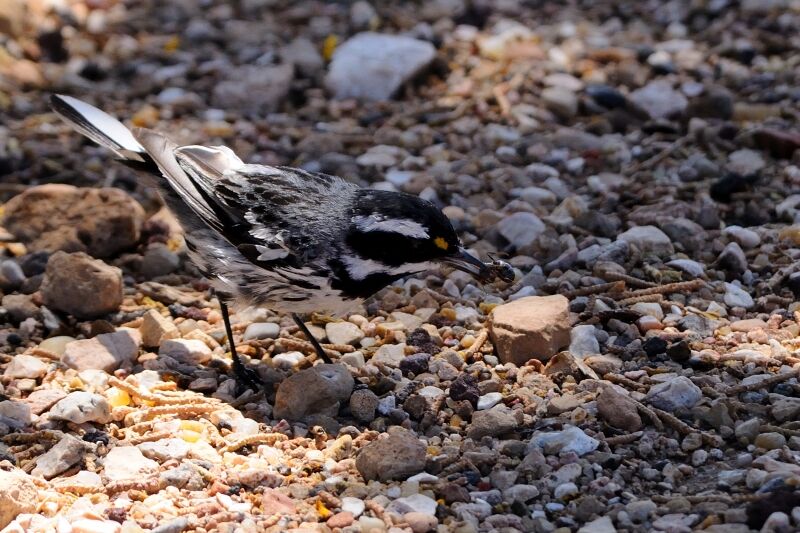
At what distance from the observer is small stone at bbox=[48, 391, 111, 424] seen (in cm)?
518

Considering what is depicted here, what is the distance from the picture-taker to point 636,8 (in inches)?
396

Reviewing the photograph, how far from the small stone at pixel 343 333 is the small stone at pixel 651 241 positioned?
5.33 ft

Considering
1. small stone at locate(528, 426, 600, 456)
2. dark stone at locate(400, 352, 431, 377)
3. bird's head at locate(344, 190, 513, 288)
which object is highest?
bird's head at locate(344, 190, 513, 288)

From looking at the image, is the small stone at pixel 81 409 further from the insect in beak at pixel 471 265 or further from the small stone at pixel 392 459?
the insect in beak at pixel 471 265

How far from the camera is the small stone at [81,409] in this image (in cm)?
518

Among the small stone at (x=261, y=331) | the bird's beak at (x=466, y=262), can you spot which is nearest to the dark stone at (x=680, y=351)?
the bird's beak at (x=466, y=262)

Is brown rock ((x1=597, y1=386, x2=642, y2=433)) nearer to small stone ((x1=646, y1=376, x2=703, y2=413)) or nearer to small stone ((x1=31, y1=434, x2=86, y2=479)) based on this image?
small stone ((x1=646, y1=376, x2=703, y2=413))

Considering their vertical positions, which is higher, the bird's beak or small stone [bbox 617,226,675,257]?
the bird's beak

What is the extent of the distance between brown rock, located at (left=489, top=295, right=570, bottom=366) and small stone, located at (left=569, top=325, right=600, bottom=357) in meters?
0.05

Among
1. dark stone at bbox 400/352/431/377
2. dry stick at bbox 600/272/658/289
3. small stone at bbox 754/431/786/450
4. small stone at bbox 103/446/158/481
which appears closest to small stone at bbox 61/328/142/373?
small stone at bbox 103/446/158/481

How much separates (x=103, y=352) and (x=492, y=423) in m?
2.05

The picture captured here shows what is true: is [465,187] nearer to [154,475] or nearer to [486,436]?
[486,436]

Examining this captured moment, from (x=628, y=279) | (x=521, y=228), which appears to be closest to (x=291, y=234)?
(x=521, y=228)

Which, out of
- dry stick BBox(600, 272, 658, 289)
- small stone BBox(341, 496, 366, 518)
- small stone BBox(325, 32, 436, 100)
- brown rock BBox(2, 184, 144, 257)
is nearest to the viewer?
small stone BBox(341, 496, 366, 518)
